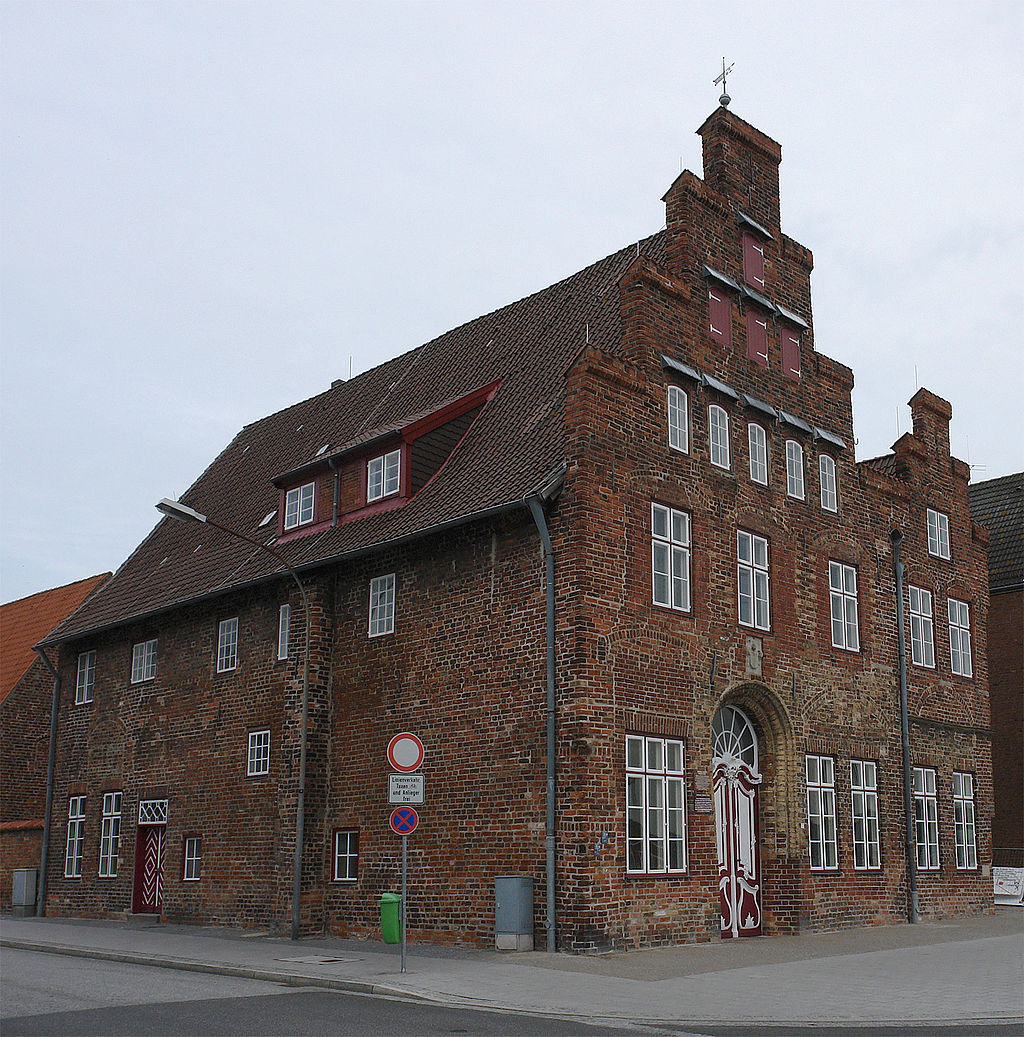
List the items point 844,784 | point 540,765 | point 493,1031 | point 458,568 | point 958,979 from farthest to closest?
point 844,784
point 458,568
point 540,765
point 958,979
point 493,1031

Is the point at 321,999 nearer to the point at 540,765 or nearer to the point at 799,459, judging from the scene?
the point at 540,765

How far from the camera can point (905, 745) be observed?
24047mm

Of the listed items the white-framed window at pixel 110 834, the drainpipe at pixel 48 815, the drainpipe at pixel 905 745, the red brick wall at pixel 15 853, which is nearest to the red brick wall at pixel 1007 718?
the drainpipe at pixel 905 745

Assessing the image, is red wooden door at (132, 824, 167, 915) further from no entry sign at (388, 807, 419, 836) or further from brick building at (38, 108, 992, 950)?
no entry sign at (388, 807, 419, 836)

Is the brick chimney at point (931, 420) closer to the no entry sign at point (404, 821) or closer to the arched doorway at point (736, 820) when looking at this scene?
the arched doorway at point (736, 820)

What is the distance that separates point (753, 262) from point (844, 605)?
6.65m

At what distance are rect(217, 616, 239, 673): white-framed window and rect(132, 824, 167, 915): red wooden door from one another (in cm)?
387

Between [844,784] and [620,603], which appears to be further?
[844,784]

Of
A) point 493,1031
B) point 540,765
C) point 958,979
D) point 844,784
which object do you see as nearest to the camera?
point 493,1031

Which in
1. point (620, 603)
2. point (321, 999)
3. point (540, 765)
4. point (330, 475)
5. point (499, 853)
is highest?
point (330, 475)

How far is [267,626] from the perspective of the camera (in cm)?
2380

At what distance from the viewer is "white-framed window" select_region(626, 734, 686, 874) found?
708 inches

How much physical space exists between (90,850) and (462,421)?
42.9 feet

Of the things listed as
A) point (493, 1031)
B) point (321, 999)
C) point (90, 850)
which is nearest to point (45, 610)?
point (90, 850)
